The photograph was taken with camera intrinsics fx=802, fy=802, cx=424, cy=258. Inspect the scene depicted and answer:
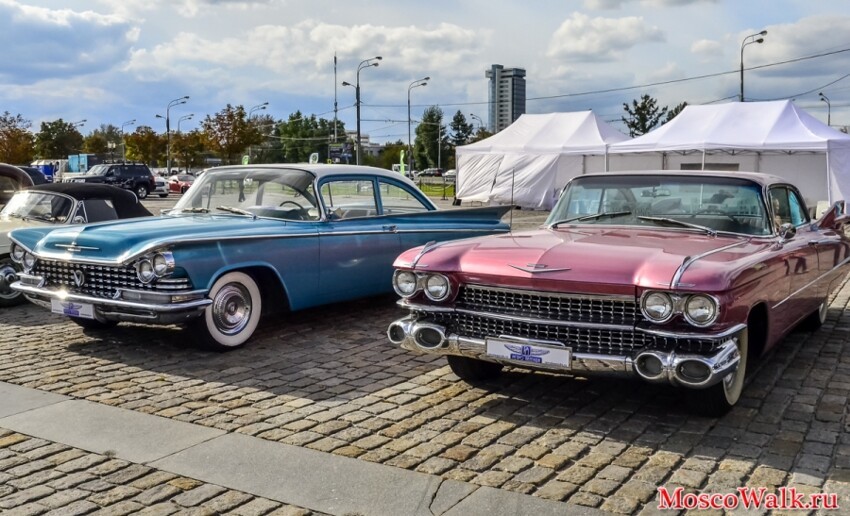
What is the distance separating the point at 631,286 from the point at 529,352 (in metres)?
0.70

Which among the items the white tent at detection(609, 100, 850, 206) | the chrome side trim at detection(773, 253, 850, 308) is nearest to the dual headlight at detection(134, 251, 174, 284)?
the chrome side trim at detection(773, 253, 850, 308)

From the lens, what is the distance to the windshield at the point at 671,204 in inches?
219

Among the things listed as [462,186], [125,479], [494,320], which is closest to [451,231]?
[494,320]

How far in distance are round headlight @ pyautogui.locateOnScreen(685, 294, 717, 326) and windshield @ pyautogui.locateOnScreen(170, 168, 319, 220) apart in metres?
3.99

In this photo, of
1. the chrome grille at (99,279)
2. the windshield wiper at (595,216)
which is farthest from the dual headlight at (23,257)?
the windshield wiper at (595,216)

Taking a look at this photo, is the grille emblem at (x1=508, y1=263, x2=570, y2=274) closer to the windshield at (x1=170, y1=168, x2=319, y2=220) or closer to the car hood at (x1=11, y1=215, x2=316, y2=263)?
the car hood at (x1=11, y1=215, x2=316, y2=263)

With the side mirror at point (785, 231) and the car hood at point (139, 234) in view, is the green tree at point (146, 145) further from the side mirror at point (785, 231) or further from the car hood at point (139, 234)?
the side mirror at point (785, 231)

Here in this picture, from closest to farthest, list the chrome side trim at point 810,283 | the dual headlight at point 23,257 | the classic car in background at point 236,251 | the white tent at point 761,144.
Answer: the chrome side trim at point 810,283
the classic car in background at point 236,251
the dual headlight at point 23,257
the white tent at point 761,144

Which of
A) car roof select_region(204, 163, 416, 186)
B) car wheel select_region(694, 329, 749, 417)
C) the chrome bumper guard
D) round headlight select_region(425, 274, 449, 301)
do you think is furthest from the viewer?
car roof select_region(204, 163, 416, 186)

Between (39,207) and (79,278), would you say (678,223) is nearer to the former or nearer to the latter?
(79,278)

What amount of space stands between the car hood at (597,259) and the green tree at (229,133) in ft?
216

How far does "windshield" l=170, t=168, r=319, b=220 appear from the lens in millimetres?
7375

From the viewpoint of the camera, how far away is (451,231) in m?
8.89

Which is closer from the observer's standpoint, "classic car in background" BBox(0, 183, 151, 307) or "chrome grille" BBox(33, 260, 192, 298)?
"chrome grille" BBox(33, 260, 192, 298)
